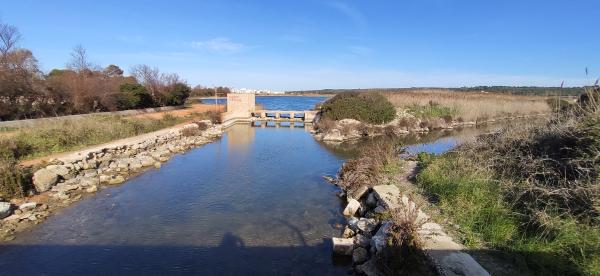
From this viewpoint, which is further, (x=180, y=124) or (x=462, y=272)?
(x=180, y=124)

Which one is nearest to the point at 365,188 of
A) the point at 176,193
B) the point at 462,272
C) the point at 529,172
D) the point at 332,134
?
the point at 529,172

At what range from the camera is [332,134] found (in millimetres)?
24781

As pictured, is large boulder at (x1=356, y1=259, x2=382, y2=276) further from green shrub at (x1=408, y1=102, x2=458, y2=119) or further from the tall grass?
green shrub at (x1=408, y1=102, x2=458, y2=119)

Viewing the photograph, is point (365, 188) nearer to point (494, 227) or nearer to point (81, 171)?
point (494, 227)

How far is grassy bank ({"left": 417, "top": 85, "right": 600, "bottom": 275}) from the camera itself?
5.04 metres

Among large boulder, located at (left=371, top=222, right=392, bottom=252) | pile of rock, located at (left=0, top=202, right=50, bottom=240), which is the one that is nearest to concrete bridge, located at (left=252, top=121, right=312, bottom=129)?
pile of rock, located at (left=0, top=202, right=50, bottom=240)

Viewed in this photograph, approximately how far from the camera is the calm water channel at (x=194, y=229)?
6.58 m

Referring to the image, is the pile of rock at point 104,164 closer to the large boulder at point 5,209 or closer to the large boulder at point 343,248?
the large boulder at point 5,209

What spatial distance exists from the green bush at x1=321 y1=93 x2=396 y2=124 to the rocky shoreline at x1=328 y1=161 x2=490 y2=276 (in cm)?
1828

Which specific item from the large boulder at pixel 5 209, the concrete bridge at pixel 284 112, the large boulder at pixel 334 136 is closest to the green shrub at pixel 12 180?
the large boulder at pixel 5 209

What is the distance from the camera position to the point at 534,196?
6.48 m

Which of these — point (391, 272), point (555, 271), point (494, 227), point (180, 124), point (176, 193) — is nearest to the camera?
point (555, 271)

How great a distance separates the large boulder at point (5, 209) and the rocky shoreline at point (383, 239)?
28.2 ft

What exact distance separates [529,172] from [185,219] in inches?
335
